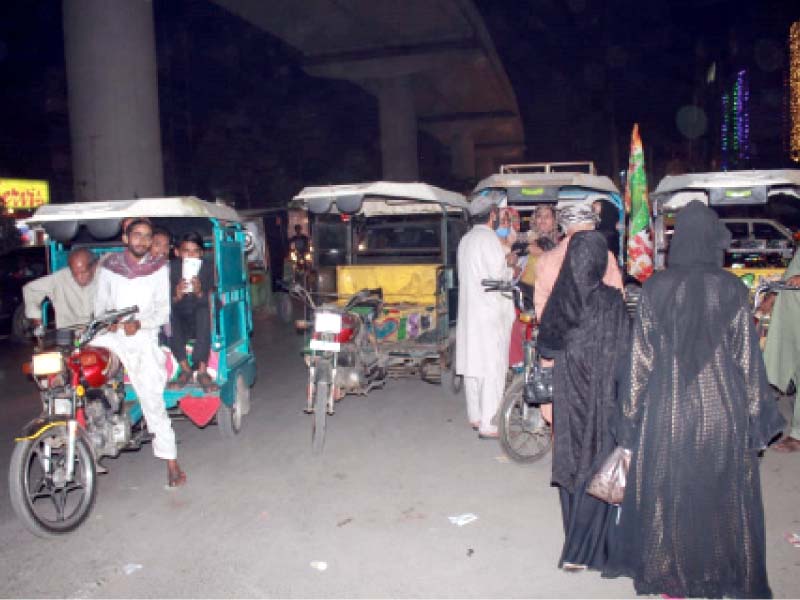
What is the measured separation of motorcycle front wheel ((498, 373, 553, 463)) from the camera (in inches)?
216

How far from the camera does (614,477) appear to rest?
10.5 feet

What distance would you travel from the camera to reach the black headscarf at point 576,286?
3.61 metres

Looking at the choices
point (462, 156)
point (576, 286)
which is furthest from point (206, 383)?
point (462, 156)

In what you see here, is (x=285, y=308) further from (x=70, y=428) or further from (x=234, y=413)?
(x=70, y=428)

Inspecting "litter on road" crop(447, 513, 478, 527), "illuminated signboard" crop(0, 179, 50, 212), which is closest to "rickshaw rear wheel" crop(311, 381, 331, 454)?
"litter on road" crop(447, 513, 478, 527)

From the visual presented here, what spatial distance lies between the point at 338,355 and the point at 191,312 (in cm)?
153

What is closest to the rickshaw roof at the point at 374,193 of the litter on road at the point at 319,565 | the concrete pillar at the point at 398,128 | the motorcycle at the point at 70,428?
the motorcycle at the point at 70,428

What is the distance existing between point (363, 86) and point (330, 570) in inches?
1058

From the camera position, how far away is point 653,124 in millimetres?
36938

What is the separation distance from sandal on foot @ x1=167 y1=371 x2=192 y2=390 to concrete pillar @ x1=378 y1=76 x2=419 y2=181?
2334cm

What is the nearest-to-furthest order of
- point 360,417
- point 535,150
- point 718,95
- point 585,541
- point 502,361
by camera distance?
point 585,541 → point 502,361 → point 360,417 → point 718,95 → point 535,150

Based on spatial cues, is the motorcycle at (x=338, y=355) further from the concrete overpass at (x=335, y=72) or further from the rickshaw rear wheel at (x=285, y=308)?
the concrete overpass at (x=335, y=72)

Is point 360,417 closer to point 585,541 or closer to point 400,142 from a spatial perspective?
point 585,541

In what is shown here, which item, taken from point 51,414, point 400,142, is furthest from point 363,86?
point 51,414
